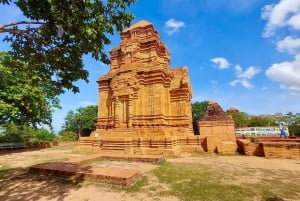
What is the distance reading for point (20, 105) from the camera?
51.1 feet

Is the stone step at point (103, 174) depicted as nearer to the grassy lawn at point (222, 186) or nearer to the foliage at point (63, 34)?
the grassy lawn at point (222, 186)

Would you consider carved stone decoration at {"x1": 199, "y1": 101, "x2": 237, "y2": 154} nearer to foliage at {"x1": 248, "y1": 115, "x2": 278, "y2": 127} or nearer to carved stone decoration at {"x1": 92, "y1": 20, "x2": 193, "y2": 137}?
carved stone decoration at {"x1": 92, "y1": 20, "x2": 193, "y2": 137}

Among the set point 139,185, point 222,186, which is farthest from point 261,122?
point 139,185

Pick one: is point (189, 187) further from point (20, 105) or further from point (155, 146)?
point (20, 105)

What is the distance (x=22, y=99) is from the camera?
15.5 m

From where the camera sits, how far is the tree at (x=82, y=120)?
3622 cm

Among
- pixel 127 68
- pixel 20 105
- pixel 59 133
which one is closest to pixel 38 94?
pixel 20 105

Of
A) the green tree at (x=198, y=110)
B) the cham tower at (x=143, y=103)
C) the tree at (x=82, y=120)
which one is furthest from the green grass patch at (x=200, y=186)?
the green tree at (x=198, y=110)

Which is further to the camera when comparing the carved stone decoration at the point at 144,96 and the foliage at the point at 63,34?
the carved stone decoration at the point at 144,96

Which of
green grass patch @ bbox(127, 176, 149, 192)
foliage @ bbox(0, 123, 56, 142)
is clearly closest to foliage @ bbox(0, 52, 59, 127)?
foliage @ bbox(0, 123, 56, 142)

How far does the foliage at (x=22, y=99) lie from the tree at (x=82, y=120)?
722 inches

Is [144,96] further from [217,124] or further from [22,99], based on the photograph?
[22,99]

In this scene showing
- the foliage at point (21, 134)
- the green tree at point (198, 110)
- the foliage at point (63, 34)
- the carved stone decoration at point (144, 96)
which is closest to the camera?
the foliage at point (63, 34)

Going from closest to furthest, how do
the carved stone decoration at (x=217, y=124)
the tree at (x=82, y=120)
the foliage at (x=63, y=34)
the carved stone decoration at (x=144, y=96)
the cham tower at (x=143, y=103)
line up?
the foliage at (x=63, y=34)
the cham tower at (x=143, y=103)
the carved stone decoration at (x=144, y=96)
the carved stone decoration at (x=217, y=124)
the tree at (x=82, y=120)
